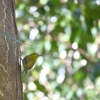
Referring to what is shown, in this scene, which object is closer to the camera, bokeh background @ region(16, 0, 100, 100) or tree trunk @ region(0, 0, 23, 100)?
tree trunk @ region(0, 0, 23, 100)

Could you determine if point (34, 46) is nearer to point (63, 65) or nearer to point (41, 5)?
point (63, 65)

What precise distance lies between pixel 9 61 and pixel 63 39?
2.20 m

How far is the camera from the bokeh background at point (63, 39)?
241 cm

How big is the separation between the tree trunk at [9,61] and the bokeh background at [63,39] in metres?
1.28

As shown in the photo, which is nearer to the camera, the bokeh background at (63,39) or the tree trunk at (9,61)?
the tree trunk at (9,61)

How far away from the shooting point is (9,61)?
0.90 metres

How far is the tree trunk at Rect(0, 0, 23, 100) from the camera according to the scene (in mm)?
830

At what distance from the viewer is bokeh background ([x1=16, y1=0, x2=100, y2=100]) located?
2414mm

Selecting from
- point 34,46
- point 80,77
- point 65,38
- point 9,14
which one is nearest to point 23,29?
point 34,46

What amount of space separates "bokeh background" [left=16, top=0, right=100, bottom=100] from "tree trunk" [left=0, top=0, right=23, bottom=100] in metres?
1.28

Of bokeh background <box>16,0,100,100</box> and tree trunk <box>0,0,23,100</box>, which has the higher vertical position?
bokeh background <box>16,0,100,100</box>

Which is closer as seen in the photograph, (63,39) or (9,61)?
(9,61)

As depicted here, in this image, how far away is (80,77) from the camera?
2852 mm

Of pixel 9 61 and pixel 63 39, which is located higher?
pixel 63 39
